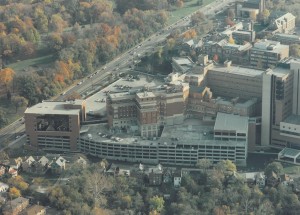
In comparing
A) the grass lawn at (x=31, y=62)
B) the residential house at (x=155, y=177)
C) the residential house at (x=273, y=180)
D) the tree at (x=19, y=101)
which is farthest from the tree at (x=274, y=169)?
the grass lawn at (x=31, y=62)

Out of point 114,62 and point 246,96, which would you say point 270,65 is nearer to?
point 246,96

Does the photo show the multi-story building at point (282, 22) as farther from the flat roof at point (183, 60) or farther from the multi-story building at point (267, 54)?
the flat roof at point (183, 60)

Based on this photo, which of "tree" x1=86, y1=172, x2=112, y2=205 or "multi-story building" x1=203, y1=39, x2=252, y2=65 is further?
"multi-story building" x1=203, y1=39, x2=252, y2=65

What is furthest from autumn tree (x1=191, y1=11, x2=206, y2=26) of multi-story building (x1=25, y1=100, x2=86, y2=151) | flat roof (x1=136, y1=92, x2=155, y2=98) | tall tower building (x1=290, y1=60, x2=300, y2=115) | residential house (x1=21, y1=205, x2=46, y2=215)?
residential house (x1=21, y1=205, x2=46, y2=215)

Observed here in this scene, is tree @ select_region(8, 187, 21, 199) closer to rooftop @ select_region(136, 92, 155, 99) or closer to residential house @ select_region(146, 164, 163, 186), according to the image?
residential house @ select_region(146, 164, 163, 186)

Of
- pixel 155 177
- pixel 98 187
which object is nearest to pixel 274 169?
pixel 155 177

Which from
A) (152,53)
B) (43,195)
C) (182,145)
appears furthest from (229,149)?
(152,53)

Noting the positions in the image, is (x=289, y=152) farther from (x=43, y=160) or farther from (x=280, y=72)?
(x=43, y=160)
